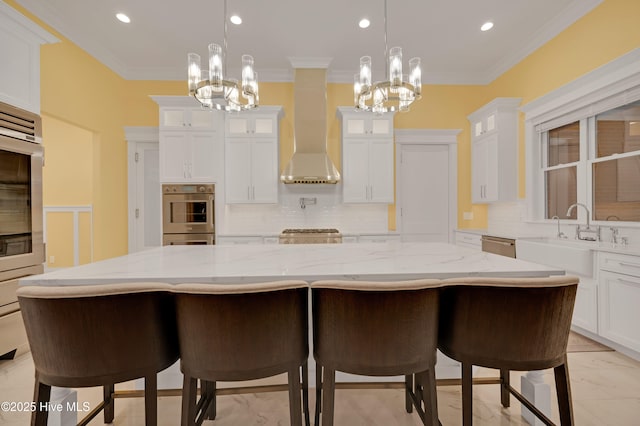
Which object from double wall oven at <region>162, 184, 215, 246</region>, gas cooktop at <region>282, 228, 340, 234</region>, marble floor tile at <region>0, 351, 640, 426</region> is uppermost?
double wall oven at <region>162, 184, 215, 246</region>

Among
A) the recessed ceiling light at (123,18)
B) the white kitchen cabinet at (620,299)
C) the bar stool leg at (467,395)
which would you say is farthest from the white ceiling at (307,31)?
the bar stool leg at (467,395)

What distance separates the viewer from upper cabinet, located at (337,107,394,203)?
459cm

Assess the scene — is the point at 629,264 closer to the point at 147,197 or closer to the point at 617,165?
the point at 617,165

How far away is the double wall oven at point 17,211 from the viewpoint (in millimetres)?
2430

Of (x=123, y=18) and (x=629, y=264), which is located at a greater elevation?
(x=123, y=18)

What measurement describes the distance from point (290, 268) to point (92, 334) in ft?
2.64

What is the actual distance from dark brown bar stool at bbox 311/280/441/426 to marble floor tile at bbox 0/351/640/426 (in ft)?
2.70

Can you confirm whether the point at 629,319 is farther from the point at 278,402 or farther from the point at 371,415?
the point at 278,402

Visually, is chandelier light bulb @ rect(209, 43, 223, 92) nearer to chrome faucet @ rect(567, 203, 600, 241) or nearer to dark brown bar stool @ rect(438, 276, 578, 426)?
dark brown bar stool @ rect(438, 276, 578, 426)

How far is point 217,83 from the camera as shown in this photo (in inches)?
78.3

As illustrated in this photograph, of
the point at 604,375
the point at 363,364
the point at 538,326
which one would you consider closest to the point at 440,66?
the point at 604,375

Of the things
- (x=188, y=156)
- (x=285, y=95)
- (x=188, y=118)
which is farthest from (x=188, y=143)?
(x=285, y=95)

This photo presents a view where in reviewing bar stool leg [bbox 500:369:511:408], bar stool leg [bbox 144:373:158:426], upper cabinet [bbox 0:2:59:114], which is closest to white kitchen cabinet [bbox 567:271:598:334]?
bar stool leg [bbox 500:369:511:408]

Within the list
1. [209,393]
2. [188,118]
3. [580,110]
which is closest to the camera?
[209,393]
